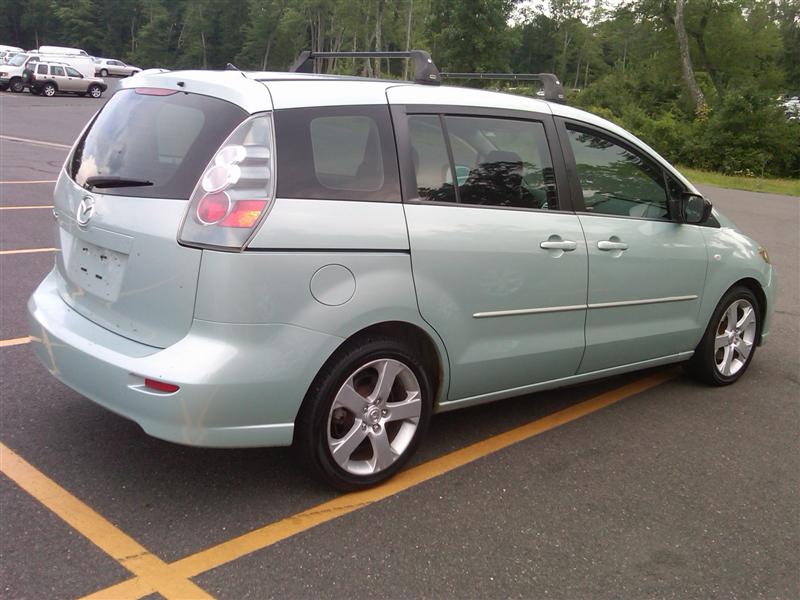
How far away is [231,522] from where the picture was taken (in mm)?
3180

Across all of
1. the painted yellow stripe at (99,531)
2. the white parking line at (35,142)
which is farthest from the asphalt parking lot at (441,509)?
the white parking line at (35,142)

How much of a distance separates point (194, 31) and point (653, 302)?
345 ft

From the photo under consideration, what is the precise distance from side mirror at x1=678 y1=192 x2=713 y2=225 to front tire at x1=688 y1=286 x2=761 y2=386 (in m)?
0.63

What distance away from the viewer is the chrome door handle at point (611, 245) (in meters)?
4.19

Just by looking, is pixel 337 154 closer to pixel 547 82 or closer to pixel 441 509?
pixel 441 509

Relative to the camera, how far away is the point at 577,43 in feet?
347

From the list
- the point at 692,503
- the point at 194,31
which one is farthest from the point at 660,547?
the point at 194,31

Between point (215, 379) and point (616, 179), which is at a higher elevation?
point (616, 179)

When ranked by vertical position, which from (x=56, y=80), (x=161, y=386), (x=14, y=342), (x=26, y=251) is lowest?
(x=14, y=342)

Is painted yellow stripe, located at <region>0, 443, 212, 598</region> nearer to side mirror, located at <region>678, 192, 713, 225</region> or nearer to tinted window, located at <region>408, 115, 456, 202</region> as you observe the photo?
tinted window, located at <region>408, 115, 456, 202</region>

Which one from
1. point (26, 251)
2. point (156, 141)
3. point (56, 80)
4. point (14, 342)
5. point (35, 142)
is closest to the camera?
point (156, 141)

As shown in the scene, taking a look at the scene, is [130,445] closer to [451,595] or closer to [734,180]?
[451,595]

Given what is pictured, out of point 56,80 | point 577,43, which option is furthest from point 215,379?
point 577,43

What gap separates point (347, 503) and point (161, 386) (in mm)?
987
